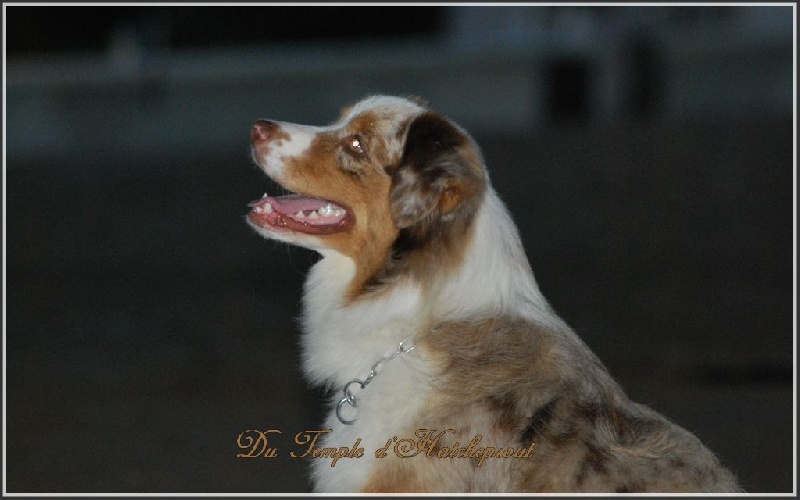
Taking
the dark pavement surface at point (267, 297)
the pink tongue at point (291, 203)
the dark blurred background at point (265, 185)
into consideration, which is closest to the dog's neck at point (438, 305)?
the pink tongue at point (291, 203)

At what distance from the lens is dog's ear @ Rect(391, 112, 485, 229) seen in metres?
3.71

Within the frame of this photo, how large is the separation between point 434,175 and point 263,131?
2.73 feet

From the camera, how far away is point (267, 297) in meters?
10.6

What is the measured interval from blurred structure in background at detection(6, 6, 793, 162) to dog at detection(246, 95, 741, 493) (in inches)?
456

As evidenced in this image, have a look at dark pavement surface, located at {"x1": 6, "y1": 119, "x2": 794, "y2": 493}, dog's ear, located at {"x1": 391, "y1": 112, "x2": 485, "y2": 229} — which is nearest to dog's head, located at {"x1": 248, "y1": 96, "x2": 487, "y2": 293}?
dog's ear, located at {"x1": 391, "y1": 112, "x2": 485, "y2": 229}

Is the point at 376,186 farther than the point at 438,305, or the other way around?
the point at 376,186

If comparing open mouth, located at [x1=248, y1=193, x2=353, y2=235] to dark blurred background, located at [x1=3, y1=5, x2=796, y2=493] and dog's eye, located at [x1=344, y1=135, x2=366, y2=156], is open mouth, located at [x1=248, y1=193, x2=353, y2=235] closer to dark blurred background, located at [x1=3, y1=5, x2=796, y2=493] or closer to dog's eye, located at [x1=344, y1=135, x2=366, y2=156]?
dog's eye, located at [x1=344, y1=135, x2=366, y2=156]

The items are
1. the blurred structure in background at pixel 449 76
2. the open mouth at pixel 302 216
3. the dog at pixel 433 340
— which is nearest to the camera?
the dog at pixel 433 340

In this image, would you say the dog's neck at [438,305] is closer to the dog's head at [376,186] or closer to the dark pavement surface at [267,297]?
the dog's head at [376,186]

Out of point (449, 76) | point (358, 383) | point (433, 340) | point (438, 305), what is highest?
point (449, 76)

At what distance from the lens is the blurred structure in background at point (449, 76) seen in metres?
17.1

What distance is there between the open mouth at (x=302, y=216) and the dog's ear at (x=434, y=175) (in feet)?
0.98

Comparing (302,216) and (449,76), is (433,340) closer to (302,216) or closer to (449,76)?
(302,216)

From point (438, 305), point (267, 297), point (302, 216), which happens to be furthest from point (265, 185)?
point (438, 305)
